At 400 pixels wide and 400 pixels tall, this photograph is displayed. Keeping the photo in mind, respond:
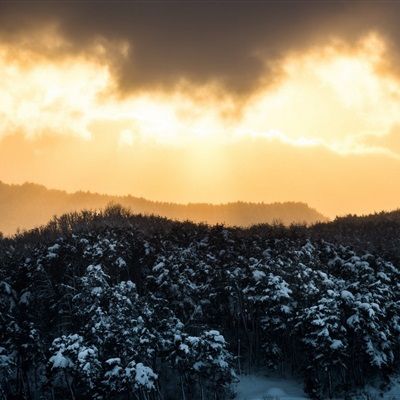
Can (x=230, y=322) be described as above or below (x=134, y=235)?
below

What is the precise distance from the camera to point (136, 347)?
38.8 m

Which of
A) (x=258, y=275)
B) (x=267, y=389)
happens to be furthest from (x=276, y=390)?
(x=258, y=275)

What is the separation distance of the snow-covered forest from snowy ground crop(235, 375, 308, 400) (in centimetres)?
105

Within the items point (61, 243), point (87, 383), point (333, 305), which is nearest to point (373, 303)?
point (333, 305)

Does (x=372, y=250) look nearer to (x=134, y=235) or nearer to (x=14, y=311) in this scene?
(x=134, y=235)

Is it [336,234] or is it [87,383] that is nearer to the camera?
[87,383]

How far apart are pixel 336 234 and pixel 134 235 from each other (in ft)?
83.2

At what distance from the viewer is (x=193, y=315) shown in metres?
48.1

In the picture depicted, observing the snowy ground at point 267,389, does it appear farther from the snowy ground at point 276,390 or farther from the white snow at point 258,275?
the white snow at point 258,275

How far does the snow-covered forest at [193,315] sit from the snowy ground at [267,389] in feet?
3.44

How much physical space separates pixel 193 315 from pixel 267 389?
7969 millimetres

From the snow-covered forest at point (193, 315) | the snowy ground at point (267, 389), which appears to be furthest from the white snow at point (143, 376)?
the snowy ground at point (267, 389)

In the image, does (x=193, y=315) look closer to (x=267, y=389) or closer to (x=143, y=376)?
(x=267, y=389)

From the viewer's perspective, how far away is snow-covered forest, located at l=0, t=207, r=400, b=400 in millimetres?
39375
